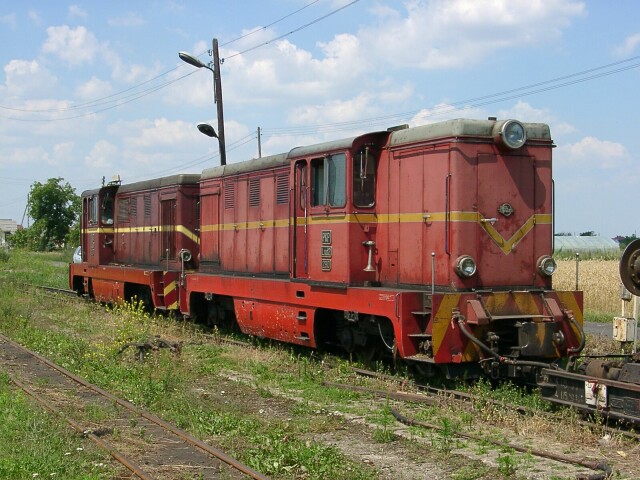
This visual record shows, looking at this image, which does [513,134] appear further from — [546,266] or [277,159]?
[277,159]

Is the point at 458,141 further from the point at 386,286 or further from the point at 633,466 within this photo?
the point at 633,466

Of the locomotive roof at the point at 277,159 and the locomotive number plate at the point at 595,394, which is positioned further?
the locomotive roof at the point at 277,159

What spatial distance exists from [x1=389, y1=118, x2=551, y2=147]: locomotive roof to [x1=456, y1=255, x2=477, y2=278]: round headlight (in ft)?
5.29

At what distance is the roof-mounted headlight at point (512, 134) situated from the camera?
9.94 metres

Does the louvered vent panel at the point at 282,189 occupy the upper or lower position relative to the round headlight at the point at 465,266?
upper

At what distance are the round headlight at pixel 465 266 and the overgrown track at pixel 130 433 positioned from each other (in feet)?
13.5

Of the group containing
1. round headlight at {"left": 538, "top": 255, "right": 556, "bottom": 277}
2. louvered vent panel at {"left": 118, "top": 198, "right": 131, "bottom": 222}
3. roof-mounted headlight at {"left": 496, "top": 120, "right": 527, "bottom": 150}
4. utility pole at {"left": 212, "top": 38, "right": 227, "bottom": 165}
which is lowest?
round headlight at {"left": 538, "top": 255, "right": 556, "bottom": 277}

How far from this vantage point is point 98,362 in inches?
464

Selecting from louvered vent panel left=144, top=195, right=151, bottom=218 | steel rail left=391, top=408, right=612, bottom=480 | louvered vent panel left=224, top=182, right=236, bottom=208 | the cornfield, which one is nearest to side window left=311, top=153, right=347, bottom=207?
louvered vent panel left=224, top=182, right=236, bottom=208

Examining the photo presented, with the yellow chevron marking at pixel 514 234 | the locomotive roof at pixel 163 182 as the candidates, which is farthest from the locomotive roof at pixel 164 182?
the yellow chevron marking at pixel 514 234

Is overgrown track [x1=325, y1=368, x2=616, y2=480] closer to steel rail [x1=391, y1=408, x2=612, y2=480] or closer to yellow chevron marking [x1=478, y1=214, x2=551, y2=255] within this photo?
steel rail [x1=391, y1=408, x2=612, y2=480]

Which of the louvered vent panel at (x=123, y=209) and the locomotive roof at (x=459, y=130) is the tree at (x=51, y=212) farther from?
the locomotive roof at (x=459, y=130)

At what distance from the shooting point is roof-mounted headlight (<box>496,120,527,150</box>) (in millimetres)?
9938

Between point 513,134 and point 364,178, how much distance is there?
2.25 metres
